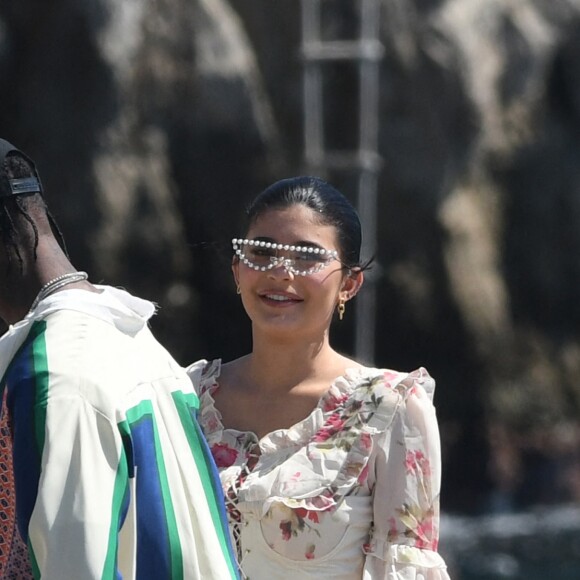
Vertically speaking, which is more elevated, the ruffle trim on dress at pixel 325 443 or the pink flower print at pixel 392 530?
the ruffle trim on dress at pixel 325 443

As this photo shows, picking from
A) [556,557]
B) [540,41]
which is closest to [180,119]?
[540,41]

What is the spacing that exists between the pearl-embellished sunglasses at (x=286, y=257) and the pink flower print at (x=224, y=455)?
337 mm

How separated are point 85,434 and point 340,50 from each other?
22.2 feet

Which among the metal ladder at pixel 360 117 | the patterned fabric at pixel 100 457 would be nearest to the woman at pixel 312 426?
the patterned fabric at pixel 100 457

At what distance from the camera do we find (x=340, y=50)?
8125mm

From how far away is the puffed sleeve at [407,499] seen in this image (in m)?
2.24

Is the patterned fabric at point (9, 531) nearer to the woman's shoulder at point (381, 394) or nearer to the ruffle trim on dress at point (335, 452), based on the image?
the ruffle trim on dress at point (335, 452)

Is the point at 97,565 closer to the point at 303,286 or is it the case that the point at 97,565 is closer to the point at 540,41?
the point at 303,286

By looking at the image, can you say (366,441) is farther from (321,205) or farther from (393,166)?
(393,166)

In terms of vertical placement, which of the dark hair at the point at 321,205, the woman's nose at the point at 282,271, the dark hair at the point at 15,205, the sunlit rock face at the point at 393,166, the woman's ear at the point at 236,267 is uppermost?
the dark hair at the point at 15,205

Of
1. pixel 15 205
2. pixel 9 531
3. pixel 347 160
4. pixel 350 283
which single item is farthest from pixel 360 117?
pixel 9 531

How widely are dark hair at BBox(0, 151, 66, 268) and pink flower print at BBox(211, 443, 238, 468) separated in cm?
77

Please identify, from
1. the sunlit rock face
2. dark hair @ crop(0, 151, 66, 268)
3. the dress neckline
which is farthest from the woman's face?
the sunlit rock face

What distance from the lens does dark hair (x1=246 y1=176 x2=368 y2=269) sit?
248 centimetres
